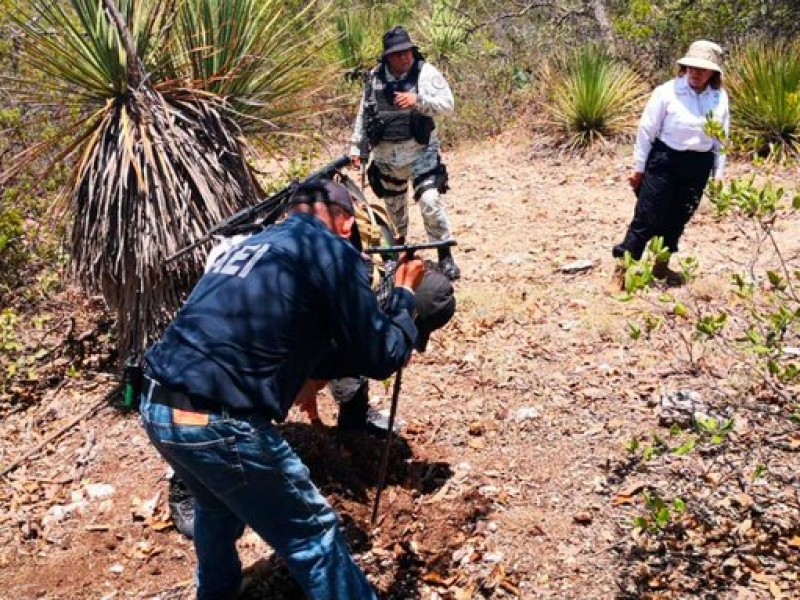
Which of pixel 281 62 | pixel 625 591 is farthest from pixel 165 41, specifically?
pixel 625 591

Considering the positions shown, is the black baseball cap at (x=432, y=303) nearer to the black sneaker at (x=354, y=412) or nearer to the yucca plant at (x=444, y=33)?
the black sneaker at (x=354, y=412)

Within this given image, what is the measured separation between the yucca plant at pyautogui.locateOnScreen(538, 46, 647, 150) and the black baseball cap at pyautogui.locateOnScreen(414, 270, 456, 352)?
249 inches

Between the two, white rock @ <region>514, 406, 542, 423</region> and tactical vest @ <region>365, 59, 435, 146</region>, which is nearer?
white rock @ <region>514, 406, 542, 423</region>

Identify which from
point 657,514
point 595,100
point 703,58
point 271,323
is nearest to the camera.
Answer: point 271,323

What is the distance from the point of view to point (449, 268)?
6227 mm

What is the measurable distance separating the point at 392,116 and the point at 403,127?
0.35 feet

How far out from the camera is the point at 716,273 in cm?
598

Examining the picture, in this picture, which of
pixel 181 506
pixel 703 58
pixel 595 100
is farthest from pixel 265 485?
pixel 595 100

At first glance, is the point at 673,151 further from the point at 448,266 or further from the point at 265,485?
the point at 265,485

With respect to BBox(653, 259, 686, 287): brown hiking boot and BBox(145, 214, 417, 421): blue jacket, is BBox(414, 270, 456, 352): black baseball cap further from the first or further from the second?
BBox(653, 259, 686, 287): brown hiking boot

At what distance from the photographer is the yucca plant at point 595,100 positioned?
915cm

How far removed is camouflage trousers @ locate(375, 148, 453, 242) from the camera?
19.1ft

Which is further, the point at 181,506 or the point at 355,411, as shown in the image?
the point at 355,411

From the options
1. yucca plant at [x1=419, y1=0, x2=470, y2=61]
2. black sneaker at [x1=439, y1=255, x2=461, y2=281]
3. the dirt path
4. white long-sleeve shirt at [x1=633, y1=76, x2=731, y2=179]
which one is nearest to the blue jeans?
the dirt path
